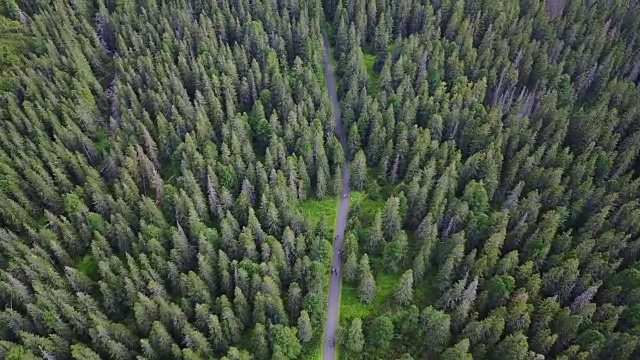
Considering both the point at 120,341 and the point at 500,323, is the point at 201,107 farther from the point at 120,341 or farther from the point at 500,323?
the point at 500,323

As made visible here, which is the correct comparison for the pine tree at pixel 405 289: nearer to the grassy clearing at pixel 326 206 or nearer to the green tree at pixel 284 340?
the green tree at pixel 284 340

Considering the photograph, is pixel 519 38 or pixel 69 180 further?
pixel 519 38

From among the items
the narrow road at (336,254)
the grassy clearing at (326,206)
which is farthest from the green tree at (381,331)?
the grassy clearing at (326,206)

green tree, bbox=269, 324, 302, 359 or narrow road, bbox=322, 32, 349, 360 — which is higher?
narrow road, bbox=322, 32, 349, 360

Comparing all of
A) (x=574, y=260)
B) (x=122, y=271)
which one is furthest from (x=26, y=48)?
(x=574, y=260)

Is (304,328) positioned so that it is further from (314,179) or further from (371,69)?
(371,69)

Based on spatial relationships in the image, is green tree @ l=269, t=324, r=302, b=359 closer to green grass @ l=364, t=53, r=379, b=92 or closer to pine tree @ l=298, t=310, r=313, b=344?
pine tree @ l=298, t=310, r=313, b=344

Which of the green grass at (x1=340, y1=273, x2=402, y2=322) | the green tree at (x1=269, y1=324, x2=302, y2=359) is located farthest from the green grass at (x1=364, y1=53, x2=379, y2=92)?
the green tree at (x1=269, y1=324, x2=302, y2=359)

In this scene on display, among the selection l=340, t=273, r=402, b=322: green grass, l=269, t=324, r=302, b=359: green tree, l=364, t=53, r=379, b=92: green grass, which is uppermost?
l=364, t=53, r=379, b=92: green grass
